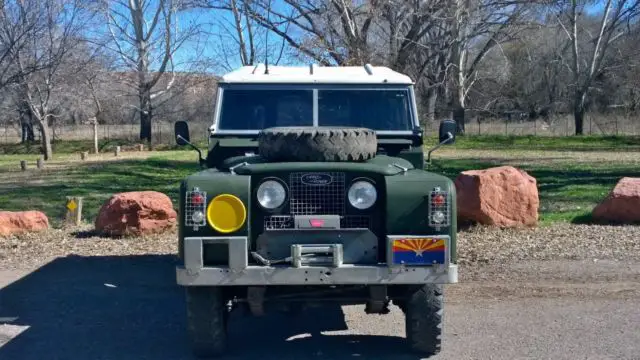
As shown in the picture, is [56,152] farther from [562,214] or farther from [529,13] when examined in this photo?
[562,214]

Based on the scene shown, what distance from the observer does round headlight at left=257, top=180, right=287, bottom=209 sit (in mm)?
5609

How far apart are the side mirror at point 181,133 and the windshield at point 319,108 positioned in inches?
18.4

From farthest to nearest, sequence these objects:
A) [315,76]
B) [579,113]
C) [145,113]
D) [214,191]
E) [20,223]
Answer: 1. [579,113]
2. [145,113]
3. [20,223]
4. [315,76]
5. [214,191]

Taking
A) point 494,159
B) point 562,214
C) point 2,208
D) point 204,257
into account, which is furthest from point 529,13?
point 204,257

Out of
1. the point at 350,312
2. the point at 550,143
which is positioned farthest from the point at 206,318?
the point at 550,143

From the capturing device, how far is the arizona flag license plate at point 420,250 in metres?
5.36

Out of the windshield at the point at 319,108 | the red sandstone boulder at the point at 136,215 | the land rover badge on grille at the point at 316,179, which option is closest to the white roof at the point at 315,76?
the windshield at the point at 319,108

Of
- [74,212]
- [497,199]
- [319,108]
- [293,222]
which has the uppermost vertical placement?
[319,108]

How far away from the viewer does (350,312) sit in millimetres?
7418

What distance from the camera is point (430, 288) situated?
5680 millimetres

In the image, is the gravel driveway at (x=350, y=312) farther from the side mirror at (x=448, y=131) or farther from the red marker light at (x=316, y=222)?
the side mirror at (x=448, y=131)

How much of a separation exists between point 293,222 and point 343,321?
1.82m

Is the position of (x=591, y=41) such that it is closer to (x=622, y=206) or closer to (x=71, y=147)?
(x=71, y=147)

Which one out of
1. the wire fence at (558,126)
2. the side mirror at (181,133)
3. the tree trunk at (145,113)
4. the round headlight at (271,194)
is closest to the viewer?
the round headlight at (271,194)
